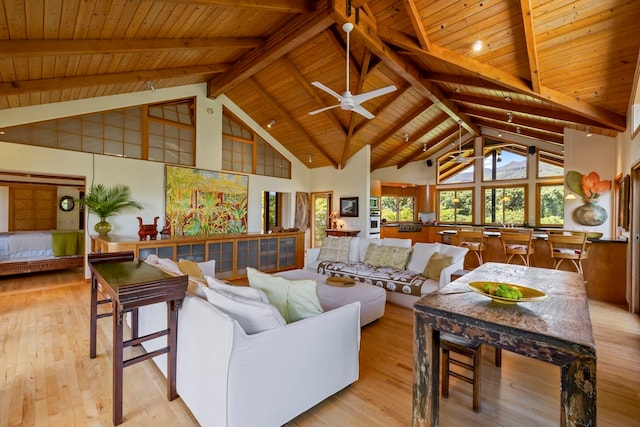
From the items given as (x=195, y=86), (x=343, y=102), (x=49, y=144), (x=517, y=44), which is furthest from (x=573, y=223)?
(x=49, y=144)

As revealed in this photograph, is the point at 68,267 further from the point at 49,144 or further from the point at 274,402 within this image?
the point at 274,402

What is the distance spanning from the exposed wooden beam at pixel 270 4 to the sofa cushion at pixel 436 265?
382 cm

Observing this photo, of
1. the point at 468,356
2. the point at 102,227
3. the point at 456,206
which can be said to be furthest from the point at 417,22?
the point at 456,206

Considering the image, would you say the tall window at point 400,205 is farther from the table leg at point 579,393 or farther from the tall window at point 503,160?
the table leg at point 579,393

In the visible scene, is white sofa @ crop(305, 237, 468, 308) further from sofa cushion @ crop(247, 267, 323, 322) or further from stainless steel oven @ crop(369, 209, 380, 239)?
stainless steel oven @ crop(369, 209, 380, 239)

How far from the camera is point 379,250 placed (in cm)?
477

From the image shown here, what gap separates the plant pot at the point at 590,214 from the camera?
5.29 m

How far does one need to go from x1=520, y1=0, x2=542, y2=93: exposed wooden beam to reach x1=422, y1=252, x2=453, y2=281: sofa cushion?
254 centimetres

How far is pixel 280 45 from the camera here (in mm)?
4613

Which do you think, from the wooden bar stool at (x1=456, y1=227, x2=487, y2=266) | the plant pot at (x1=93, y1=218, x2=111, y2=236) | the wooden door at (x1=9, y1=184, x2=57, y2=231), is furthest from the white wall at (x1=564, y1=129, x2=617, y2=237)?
the wooden door at (x1=9, y1=184, x2=57, y2=231)

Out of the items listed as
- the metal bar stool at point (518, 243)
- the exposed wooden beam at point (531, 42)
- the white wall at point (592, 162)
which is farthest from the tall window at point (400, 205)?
the exposed wooden beam at point (531, 42)

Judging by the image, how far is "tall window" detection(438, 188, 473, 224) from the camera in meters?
9.23

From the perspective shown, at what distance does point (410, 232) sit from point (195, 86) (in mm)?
7466

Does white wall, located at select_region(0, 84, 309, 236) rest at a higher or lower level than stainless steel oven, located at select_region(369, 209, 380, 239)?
higher
